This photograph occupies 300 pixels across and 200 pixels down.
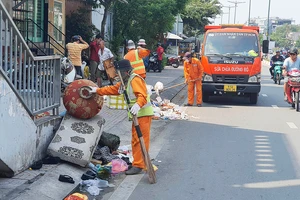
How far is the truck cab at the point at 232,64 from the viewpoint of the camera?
14.4m

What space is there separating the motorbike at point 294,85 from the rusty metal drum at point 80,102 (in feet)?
26.6

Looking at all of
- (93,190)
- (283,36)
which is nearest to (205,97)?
(93,190)

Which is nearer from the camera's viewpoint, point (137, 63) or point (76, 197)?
point (76, 197)

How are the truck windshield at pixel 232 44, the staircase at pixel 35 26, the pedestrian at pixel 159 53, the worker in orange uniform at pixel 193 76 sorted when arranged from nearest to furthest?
the worker in orange uniform at pixel 193 76 < the truck windshield at pixel 232 44 < the staircase at pixel 35 26 < the pedestrian at pixel 159 53

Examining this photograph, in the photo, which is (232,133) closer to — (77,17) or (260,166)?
(260,166)

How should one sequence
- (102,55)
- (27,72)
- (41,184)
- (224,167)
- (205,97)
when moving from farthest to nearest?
(205,97) < (102,55) < (224,167) < (27,72) < (41,184)

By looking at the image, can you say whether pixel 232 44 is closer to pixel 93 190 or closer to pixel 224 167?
pixel 224 167

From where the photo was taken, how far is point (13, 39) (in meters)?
6.16

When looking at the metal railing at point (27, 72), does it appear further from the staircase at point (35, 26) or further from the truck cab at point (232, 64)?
the staircase at point (35, 26)

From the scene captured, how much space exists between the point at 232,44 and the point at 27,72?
9.43 metres

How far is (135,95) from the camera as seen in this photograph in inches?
258

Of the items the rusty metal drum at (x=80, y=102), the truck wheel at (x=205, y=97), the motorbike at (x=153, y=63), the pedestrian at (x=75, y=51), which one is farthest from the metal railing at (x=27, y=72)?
the motorbike at (x=153, y=63)

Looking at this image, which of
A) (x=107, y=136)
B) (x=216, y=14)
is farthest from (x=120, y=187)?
(x=216, y=14)

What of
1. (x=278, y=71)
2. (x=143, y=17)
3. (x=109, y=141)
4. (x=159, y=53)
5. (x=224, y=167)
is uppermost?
(x=143, y=17)
